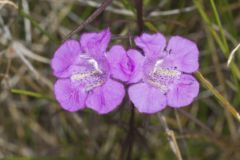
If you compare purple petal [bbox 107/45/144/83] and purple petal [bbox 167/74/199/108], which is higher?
purple petal [bbox 107/45/144/83]

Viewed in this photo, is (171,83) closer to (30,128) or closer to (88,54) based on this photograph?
(88,54)

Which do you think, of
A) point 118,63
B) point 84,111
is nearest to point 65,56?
point 118,63

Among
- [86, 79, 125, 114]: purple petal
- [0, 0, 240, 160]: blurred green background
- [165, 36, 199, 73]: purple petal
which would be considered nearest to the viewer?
[86, 79, 125, 114]: purple petal

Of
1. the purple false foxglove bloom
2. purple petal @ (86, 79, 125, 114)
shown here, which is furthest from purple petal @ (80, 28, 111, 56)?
purple petal @ (86, 79, 125, 114)

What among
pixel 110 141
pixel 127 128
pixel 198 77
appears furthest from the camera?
pixel 110 141

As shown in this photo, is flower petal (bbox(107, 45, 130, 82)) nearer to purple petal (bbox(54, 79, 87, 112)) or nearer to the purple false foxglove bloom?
the purple false foxglove bloom

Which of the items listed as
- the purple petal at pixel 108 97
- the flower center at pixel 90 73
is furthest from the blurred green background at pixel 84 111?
the purple petal at pixel 108 97

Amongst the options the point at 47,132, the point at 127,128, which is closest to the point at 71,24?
the point at 47,132
